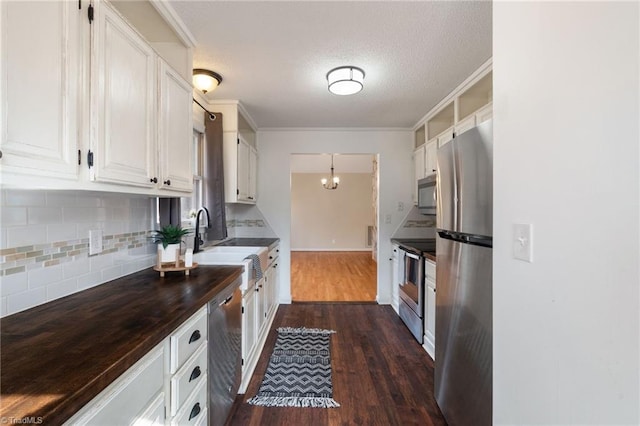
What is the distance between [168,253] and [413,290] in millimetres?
2280

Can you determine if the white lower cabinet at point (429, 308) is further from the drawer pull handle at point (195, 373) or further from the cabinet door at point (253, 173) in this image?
the cabinet door at point (253, 173)

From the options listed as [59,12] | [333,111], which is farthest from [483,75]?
[59,12]

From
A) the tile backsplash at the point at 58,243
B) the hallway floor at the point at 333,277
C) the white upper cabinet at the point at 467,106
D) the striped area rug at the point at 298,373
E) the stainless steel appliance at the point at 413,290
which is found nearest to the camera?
the tile backsplash at the point at 58,243

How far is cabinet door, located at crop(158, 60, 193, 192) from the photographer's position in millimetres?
1445

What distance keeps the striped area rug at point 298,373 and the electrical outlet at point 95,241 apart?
1.33 metres

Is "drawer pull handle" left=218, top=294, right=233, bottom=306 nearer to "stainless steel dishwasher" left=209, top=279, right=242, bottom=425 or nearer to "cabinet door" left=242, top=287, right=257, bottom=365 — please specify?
"stainless steel dishwasher" left=209, top=279, right=242, bottom=425

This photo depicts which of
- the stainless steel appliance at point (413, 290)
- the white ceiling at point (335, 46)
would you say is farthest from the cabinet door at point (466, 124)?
the stainless steel appliance at point (413, 290)

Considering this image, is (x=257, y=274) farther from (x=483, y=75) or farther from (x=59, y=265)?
(x=483, y=75)

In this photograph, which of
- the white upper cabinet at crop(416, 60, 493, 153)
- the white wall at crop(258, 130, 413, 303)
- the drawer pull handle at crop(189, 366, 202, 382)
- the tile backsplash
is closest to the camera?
the tile backsplash

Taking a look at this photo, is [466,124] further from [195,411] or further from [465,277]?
[195,411]

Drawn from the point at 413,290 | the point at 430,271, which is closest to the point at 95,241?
the point at 430,271

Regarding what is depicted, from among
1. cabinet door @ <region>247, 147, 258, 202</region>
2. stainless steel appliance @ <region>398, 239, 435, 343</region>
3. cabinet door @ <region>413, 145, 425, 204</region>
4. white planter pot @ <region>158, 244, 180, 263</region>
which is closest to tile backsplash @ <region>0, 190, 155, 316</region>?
white planter pot @ <region>158, 244, 180, 263</region>

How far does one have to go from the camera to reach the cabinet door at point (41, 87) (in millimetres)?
735

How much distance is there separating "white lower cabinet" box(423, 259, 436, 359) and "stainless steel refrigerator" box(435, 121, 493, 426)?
2.24ft
